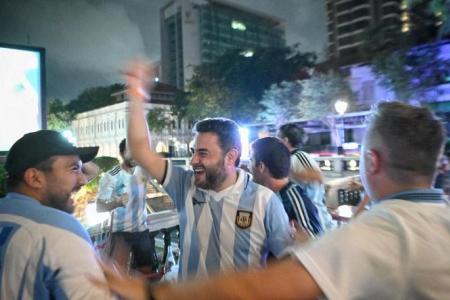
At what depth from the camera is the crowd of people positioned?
0.98 metres

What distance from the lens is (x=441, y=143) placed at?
4.33 ft

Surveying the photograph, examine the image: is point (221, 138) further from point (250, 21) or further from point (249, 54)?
point (250, 21)

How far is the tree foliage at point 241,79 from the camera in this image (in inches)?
1244

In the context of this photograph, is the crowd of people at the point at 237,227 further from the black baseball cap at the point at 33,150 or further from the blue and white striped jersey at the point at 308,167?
the blue and white striped jersey at the point at 308,167

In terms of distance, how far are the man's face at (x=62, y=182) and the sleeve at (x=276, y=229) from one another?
127cm

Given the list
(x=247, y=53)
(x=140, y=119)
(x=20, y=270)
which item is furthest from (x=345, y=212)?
(x=247, y=53)

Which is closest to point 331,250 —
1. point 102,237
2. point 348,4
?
point 102,237

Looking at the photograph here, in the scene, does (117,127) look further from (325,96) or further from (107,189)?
(107,189)

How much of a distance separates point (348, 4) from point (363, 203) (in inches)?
2982

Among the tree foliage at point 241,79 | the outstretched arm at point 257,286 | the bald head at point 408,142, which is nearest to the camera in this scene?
the outstretched arm at point 257,286

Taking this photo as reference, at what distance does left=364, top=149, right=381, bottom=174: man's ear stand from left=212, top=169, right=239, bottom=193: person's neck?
4.24 feet

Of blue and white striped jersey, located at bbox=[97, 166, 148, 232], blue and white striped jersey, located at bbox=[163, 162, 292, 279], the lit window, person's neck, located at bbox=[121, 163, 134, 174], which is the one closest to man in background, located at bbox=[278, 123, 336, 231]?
blue and white striped jersey, located at bbox=[163, 162, 292, 279]

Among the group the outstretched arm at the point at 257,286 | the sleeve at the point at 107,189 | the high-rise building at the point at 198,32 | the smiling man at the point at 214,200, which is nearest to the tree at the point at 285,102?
the sleeve at the point at 107,189

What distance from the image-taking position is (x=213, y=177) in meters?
2.49
